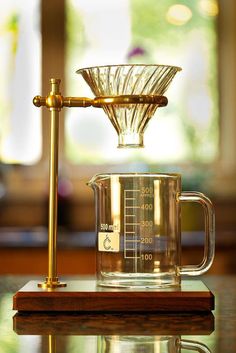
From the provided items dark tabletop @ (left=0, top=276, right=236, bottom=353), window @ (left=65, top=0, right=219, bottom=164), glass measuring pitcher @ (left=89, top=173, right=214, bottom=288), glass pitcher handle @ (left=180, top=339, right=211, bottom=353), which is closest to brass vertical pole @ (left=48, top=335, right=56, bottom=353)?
dark tabletop @ (left=0, top=276, right=236, bottom=353)

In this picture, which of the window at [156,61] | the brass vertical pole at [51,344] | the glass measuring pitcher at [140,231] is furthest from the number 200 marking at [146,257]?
the window at [156,61]

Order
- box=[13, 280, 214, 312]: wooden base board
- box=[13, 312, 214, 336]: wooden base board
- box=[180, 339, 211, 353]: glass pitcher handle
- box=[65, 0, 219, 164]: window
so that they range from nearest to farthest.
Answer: box=[180, 339, 211, 353]: glass pitcher handle < box=[13, 312, 214, 336]: wooden base board < box=[13, 280, 214, 312]: wooden base board < box=[65, 0, 219, 164]: window

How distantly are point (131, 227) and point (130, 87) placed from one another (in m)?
0.19

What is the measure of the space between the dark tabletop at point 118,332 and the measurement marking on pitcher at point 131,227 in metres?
0.09

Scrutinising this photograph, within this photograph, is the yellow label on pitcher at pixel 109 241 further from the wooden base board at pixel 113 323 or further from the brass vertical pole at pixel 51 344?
the brass vertical pole at pixel 51 344

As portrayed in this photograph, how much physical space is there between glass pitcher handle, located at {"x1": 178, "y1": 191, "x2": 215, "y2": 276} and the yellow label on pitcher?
97 millimetres

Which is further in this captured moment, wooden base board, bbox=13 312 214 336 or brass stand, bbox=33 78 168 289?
brass stand, bbox=33 78 168 289

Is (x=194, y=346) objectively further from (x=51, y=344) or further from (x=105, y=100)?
(x=105, y=100)

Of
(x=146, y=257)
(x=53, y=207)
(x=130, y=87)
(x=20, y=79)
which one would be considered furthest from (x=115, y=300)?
(x=20, y=79)

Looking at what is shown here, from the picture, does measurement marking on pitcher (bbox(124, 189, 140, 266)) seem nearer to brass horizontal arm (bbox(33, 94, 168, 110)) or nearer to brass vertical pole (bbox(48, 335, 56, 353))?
brass horizontal arm (bbox(33, 94, 168, 110))

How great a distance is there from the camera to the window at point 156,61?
383cm

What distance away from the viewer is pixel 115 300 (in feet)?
3.87

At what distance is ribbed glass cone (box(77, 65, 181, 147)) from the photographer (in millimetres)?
1234

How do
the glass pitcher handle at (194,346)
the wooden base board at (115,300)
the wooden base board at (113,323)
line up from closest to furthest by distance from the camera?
the glass pitcher handle at (194,346) < the wooden base board at (113,323) < the wooden base board at (115,300)
